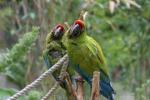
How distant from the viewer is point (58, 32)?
223 cm

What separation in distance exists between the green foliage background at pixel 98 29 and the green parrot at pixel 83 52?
1.56 metres

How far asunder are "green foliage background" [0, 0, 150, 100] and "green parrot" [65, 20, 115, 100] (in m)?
1.56

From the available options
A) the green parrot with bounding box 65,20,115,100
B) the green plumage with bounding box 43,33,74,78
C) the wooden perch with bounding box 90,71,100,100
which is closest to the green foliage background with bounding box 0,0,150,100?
the green plumage with bounding box 43,33,74,78

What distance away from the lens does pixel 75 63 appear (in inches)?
A: 86.0

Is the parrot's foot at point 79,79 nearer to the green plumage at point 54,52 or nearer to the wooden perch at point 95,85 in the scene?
A: the green plumage at point 54,52

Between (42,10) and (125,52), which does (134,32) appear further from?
(42,10)

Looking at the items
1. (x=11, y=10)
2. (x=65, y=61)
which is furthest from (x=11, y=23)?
(x=65, y=61)

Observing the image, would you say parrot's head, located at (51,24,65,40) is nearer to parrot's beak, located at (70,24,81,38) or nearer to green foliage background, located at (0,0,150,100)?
parrot's beak, located at (70,24,81,38)

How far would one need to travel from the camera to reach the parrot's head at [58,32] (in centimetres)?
223

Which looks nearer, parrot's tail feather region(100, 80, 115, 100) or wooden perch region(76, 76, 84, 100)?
wooden perch region(76, 76, 84, 100)

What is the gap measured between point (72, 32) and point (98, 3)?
1.94 metres

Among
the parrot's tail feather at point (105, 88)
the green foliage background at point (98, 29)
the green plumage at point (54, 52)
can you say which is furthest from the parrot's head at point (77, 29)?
the green foliage background at point (98, 29)

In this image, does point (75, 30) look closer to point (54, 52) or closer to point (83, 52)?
point (83, 52)

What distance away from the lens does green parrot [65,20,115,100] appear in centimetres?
214
